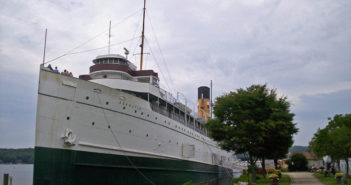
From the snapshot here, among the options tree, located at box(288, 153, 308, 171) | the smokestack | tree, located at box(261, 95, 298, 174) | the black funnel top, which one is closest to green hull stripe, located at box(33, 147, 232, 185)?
tree, located at box(261, 95, 298, 174)

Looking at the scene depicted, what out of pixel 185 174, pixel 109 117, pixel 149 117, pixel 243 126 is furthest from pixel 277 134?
pixel 109 117

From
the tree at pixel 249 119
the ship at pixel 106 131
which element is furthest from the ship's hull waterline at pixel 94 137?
the tree at pixel 249 119

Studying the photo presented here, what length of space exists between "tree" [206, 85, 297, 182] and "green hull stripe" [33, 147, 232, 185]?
13.2ft

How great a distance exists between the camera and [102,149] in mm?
14461

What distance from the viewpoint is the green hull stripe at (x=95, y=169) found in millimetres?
13008

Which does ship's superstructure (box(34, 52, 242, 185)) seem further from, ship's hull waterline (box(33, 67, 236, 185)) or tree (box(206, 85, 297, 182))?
tree (box(206, 85, 297, 182))

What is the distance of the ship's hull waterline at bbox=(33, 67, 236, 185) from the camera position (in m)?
13.1

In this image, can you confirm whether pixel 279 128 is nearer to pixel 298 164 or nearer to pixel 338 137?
pixel 338 137

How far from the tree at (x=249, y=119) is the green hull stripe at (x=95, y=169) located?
13.2 ft

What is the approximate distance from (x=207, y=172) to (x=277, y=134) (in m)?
8.77

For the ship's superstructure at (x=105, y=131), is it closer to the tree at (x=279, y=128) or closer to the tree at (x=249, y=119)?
the tree at (x=249, y=119)

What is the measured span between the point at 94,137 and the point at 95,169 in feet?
4.82

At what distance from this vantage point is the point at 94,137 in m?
14.2

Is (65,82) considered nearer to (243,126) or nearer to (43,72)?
(43,72)
